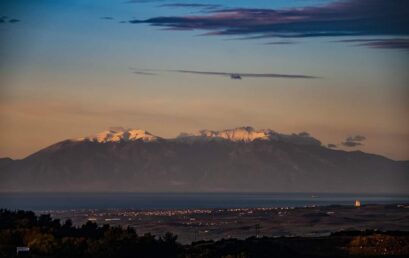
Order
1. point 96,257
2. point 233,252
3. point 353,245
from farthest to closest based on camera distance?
1. point 353,245
2. point 233,252
3. point 96,257

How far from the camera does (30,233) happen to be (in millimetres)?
97250

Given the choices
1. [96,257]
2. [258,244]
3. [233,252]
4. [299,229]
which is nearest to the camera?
[96,257]

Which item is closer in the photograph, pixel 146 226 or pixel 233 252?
pixel 233 252

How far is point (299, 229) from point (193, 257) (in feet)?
307

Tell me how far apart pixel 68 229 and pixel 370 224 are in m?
95.5

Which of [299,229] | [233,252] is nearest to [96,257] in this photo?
[233,252]

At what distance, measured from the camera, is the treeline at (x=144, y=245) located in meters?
91.1

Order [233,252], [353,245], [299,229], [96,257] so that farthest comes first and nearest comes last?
1. [299,229]
2. [353,245]
3. [233,252]
4. [96,257]

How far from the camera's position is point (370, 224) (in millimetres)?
194375

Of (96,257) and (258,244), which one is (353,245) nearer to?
(258,244)

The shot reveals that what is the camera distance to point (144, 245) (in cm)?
9606

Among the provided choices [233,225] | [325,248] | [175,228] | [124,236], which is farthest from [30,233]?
[233,225]

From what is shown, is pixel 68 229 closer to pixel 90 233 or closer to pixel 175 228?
pixel 90 233

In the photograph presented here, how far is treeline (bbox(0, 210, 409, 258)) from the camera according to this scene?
91062 mm
